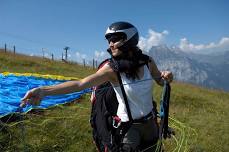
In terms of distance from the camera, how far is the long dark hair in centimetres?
424

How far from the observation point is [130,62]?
14.3ft

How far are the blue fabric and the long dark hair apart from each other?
6083mm

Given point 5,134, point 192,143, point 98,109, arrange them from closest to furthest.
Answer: point 98,109 < point 5,134 < point 192,143

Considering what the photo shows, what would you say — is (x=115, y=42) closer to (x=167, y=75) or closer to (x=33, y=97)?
(x=167, y=75)

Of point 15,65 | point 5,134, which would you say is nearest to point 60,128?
point 5,134

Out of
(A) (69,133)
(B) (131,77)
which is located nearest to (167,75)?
(B) (131,77)

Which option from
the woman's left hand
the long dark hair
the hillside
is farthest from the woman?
the hillside

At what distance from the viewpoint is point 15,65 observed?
24.1m

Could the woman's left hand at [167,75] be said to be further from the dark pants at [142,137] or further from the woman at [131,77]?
the dark pants at [142,137]

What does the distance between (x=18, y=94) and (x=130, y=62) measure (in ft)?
29.3

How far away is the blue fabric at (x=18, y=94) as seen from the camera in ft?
35.5

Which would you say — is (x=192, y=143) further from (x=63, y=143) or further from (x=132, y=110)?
(x=132, y=110)

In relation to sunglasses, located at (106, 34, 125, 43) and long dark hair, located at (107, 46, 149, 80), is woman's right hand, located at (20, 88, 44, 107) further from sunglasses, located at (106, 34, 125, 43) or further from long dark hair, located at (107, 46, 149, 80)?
sunglasses, located at (106, 34, 125, 43)

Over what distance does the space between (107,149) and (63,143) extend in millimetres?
3654
